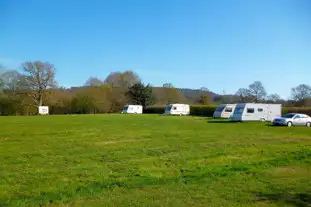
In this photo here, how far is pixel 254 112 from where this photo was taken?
115 feet

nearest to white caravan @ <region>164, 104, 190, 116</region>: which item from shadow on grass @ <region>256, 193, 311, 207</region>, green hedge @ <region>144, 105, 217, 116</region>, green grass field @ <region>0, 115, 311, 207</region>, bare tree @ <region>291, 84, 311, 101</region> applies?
green hedge @ <region>144, 105, 217, 116</region>

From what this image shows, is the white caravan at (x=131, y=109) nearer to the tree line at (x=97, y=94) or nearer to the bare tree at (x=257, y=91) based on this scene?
the tree line at (x=97, y=94)

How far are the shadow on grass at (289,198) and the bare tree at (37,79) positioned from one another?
6157 cm

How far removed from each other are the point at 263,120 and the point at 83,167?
100ft

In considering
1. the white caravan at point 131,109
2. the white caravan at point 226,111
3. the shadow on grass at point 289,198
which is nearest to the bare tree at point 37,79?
the white caravan at point 131,109

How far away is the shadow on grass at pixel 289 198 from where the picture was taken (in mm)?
5010

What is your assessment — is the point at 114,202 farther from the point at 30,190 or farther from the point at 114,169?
Answer: the point at 114,169

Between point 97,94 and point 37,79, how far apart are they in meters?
14.7

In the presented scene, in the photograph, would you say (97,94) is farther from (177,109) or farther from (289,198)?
(289,198)

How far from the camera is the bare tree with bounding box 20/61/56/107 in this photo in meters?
61.0

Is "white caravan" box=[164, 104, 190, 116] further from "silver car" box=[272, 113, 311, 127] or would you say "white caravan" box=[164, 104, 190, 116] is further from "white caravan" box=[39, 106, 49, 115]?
"silver car" box=[272, 113, 311, 127]

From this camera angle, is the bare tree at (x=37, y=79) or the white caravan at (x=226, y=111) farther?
the bare tree at (x=37, y=79)

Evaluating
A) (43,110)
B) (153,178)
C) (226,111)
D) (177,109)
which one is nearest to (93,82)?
(43,110)

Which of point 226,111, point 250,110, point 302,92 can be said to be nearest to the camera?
point 250,110
